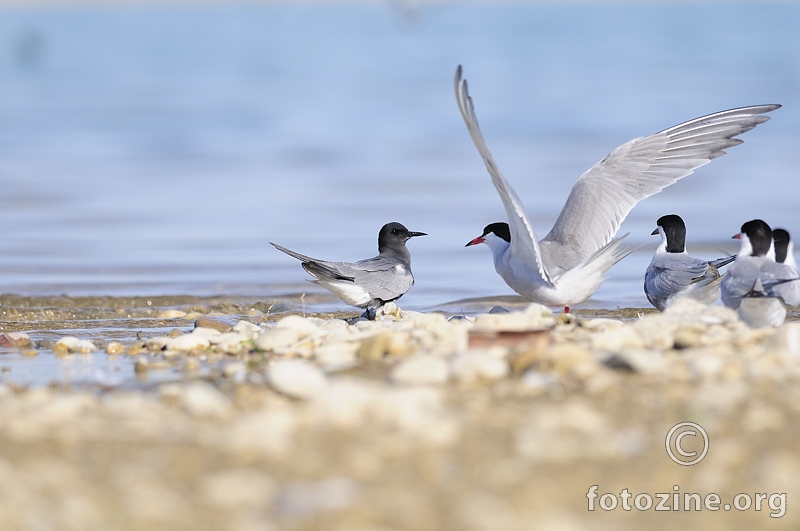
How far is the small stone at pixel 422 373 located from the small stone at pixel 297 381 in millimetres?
339

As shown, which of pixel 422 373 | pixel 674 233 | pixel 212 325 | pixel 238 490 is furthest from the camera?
pixel 674 233

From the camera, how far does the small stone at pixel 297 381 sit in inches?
162

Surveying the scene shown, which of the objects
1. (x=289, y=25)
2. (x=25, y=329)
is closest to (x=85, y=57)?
(x=289, y=25)

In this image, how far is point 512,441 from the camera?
3.53 meters

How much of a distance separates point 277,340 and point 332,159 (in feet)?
41.3

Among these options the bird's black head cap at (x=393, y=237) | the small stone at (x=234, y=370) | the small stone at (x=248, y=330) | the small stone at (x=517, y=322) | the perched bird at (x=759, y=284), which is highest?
the bird's black head cap at (x=393, y=237)

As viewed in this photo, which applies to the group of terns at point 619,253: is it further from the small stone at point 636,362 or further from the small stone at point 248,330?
the small stone at point 636,362

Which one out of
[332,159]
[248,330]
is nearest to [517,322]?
[248,330]

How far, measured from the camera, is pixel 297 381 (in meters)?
4.15

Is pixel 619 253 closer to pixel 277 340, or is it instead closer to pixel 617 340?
pixel 617 340

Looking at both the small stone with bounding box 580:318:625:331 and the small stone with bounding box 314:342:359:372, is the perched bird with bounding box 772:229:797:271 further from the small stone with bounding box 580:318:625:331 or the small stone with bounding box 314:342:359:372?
the small stone with bounding box 314:342:359:372

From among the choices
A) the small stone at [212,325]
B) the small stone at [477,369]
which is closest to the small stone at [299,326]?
the small stone at [212,325]

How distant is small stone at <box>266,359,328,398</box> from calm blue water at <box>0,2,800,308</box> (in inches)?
183

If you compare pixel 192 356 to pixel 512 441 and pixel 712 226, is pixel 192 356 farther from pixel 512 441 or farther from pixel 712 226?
pixel 712 226
